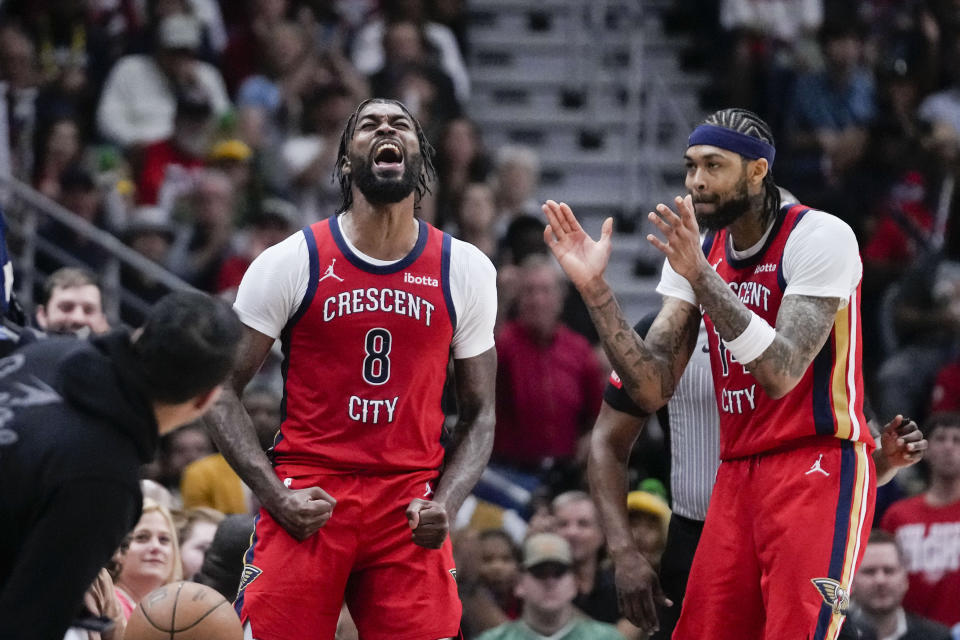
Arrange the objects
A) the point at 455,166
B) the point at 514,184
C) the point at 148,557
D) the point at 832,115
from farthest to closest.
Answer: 1. the point at 832,115
2. the point at 514,184
3. the point at 455,166
4. the point at 148,557

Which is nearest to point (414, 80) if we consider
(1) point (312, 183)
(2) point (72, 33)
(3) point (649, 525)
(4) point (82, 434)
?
(1) point (312, 183)

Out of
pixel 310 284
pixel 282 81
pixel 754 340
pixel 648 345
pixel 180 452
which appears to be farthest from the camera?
pixel 282 81

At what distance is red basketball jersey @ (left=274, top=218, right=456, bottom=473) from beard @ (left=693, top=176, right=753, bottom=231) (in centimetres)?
101

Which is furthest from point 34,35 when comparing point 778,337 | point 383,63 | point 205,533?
point 778,337

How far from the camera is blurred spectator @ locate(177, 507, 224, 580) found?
25.3 ft

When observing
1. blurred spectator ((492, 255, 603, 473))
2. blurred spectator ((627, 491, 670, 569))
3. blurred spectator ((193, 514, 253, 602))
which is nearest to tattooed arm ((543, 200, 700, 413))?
blurred spectator ((193, 514, 253, 602))

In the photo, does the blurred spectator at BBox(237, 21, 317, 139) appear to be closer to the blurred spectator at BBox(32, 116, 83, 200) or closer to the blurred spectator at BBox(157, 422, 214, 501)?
the blurred spectator at BBox(32, 116, 83, 200)

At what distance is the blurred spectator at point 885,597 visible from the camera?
27.8ft

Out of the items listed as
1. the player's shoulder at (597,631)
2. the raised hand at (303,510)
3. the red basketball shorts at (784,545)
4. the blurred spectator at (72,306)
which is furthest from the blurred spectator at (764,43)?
the raised hand at (303,510)

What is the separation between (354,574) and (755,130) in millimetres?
2155

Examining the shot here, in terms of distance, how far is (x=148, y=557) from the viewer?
275 inches

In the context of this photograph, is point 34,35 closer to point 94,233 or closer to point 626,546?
point 94,233

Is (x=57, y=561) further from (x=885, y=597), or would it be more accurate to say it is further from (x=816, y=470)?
(x=885, y=597)

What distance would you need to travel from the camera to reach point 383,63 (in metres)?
12.8
